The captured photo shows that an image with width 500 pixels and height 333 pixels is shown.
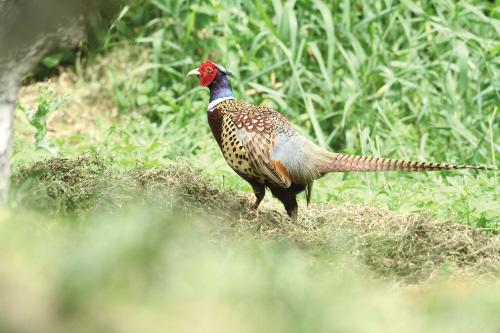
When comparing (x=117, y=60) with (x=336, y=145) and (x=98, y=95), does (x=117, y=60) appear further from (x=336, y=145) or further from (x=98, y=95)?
(x=336, y=145)

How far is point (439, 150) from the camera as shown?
595 cm

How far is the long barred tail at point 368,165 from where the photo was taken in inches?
164

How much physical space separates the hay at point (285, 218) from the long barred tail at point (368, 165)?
216mm

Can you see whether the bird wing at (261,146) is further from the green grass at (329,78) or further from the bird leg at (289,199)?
the green grass at (329,78)

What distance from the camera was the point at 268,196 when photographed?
517 cm

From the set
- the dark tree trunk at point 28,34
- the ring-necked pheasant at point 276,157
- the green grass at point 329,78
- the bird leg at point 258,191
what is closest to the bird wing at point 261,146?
the ring-necked pheasant at point 276,157

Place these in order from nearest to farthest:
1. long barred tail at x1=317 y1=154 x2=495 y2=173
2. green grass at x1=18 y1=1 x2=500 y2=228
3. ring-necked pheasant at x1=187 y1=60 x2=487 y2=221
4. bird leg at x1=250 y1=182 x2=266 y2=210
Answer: long barred tail at x1=317 y1=154 x2=495 y2=173, ring-necked pheasant at x1=187 y1=60 x2=487 y2=221, bird leg at x1=250 y1=182 x2=266 y2=210, green grass at x1=18 y1=1 x2=500 y2=228

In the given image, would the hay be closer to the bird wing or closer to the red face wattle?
the bird wing

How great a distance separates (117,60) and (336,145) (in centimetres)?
183

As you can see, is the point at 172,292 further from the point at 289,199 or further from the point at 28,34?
the point at 289,199

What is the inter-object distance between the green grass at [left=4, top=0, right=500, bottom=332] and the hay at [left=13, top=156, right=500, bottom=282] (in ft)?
0.04

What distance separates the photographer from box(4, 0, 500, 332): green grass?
1.21 meters

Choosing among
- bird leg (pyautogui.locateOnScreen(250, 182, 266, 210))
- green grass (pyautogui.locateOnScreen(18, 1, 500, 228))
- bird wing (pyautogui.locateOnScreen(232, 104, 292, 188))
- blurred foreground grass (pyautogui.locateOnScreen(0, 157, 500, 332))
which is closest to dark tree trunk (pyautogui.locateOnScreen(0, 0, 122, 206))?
blurred foreground grass (pyautogui.locateOnScreen(0, 157, 500, 332))

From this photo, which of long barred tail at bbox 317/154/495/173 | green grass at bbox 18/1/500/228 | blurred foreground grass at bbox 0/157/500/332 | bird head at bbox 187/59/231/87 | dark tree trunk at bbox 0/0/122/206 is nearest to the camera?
blurred foreground grass at bbox 0/157/500/332
